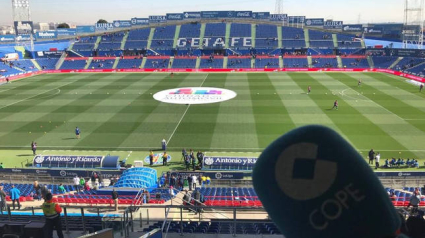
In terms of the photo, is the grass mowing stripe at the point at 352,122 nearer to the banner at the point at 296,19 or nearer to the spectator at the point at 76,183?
the spectator at the point at 76,183

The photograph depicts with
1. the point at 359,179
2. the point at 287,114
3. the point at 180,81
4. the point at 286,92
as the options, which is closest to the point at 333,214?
the point at 359,179

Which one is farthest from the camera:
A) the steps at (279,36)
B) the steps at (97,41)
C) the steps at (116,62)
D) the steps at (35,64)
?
the steps at (97,41)

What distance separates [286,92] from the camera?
48.6m

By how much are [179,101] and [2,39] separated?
69.2 m

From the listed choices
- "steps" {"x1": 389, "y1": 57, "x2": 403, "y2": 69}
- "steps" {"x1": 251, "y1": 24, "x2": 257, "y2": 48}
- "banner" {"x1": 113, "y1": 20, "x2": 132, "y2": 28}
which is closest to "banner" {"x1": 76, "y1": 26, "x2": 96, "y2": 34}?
"banner" {"x1": 113, "y1": 20, "x2": 132, "y2": 28}

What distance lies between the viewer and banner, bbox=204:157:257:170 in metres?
23.5

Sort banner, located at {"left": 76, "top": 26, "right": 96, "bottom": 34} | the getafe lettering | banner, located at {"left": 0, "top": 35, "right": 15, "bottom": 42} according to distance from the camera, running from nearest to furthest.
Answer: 1. the getafe lettering
2. banner, located at {"left": 0, "top": 35, "right": 15, "bottom": 42}
3. banner, located at {"left": 76, "top": 26, "right": 96, "bottom": 34}

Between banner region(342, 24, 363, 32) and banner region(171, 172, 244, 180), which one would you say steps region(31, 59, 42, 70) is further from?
banner region(342, 24, 363, 32)

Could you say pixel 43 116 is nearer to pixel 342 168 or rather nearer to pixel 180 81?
pixel 180 81

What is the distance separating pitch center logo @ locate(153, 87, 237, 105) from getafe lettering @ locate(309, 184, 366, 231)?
134 feet

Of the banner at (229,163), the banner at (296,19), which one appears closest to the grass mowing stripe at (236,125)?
the banner at (229,163)

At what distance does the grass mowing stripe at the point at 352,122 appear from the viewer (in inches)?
1120

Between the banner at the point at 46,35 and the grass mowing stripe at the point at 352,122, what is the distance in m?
76.8

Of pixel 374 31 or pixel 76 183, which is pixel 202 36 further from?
pixel 76 183
